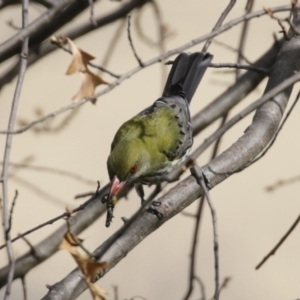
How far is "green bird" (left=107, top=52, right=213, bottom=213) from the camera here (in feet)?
16.0

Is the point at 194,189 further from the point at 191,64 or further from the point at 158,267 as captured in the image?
the point at 158,267

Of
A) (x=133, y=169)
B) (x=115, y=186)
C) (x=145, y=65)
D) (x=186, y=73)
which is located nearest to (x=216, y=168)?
(x=115, y=186)

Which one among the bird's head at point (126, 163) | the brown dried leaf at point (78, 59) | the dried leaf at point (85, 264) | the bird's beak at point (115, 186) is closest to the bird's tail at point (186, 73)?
the bird's head at point (126, 163)

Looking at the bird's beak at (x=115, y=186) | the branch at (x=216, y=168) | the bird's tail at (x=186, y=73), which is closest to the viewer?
the branch at (x=216, y=168)

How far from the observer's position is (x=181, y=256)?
23.4 feet

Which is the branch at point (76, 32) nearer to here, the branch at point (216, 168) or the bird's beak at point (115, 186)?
the bird's beak at point (115, 186)

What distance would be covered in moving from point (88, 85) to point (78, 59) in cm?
12

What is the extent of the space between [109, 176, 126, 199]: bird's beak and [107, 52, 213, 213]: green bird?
0.59ft

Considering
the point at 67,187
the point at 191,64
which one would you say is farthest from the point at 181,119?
the point at 67,187

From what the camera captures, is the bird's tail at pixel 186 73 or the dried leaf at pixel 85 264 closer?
the dried leaf at pixel 85 264

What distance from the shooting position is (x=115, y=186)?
172 inches

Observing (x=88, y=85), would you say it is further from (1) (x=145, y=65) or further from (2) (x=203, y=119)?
(2) (x=203, y=119)

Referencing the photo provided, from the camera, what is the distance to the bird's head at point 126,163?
4.43m

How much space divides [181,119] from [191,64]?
354mm
